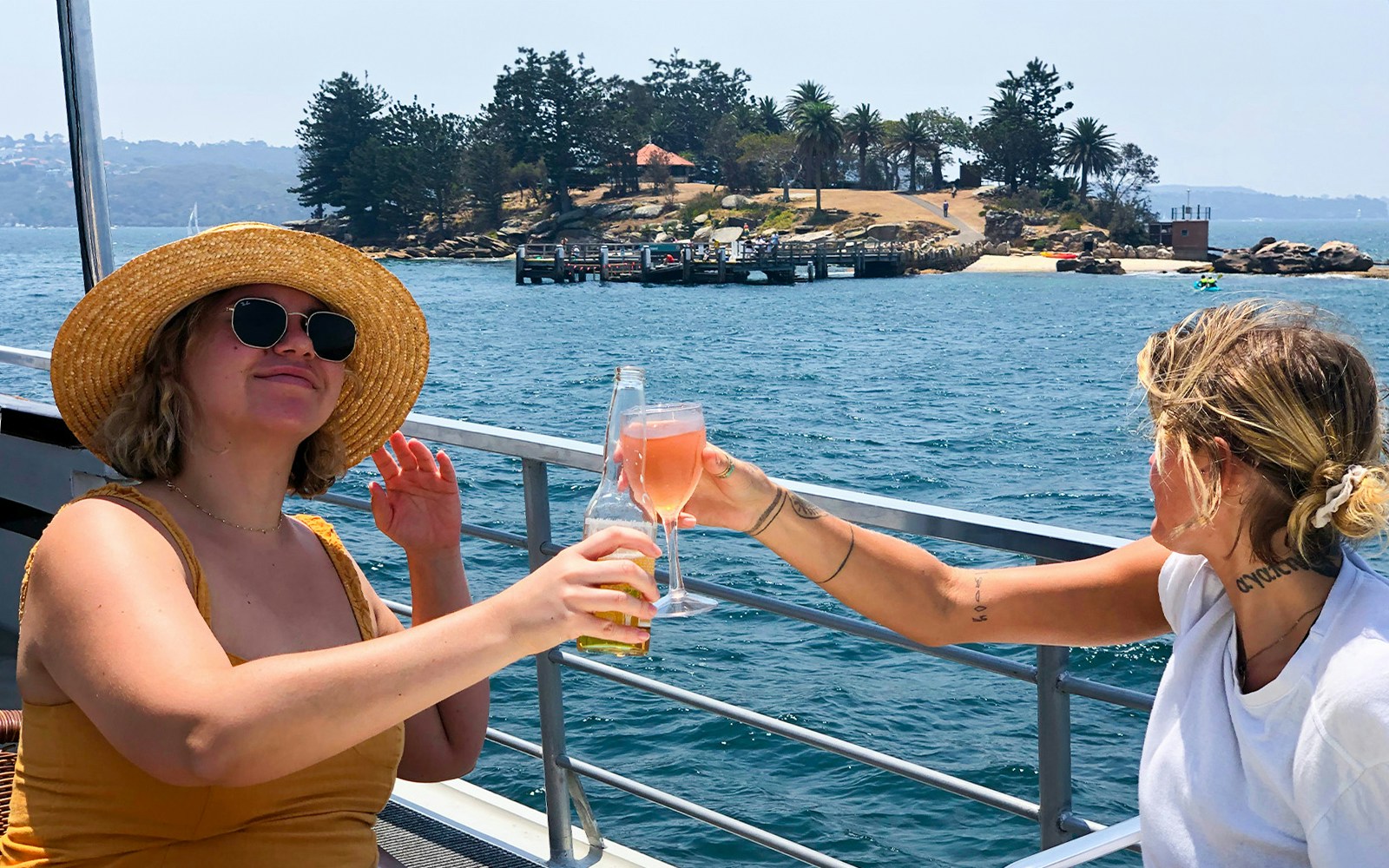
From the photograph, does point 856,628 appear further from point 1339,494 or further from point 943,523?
point 1339,494

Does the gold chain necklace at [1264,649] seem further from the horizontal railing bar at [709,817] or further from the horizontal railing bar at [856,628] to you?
the horizontal railing bar at [709,817]

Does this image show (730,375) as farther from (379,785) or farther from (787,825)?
(379,785)

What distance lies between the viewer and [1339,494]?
1.18m

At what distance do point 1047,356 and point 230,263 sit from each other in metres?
43.6

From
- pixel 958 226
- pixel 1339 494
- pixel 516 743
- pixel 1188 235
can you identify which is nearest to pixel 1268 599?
pixel 1339 494

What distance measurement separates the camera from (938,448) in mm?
26484

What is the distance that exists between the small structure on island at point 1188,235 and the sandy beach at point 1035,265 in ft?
2.58

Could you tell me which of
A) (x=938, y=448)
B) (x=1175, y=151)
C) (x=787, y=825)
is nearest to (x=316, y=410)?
(x=787, y=825)

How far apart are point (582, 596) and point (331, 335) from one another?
2.31ft

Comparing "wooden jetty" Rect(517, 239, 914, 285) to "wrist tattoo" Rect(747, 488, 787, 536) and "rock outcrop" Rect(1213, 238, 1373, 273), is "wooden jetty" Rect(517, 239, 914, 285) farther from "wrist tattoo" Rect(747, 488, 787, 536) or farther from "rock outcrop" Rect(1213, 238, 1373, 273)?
"wrist tattoo" Rect(747, 488, 787, 536)

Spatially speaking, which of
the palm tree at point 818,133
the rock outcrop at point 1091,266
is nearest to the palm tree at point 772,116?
the palm tree at point 818,133

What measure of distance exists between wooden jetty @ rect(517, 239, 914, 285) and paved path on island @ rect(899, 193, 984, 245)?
33.0ft

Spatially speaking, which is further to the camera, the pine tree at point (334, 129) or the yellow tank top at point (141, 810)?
the pine tree at point (334, 129)

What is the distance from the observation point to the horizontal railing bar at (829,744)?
1.87 m
